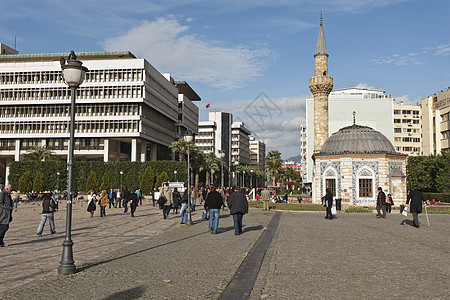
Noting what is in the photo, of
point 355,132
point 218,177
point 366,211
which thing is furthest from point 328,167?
point 218,177

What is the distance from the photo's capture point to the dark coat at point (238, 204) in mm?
14945

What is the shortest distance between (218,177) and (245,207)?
97198 mm

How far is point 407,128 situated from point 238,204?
105 m

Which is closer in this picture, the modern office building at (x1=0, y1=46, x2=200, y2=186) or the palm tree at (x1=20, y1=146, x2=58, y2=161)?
the palm tree at (x1=20, y1=146, x2=58, y2=161)

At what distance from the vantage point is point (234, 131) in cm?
15500

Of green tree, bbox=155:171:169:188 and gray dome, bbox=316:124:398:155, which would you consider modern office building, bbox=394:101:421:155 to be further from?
green tree, bbox=155:171:169:188

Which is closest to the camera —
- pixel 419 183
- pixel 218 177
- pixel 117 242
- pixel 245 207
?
pixel 117 242

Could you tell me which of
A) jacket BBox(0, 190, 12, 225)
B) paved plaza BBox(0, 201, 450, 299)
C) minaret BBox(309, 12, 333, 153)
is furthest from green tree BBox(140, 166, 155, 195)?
jacket BBox(0, 190, 12, 225)

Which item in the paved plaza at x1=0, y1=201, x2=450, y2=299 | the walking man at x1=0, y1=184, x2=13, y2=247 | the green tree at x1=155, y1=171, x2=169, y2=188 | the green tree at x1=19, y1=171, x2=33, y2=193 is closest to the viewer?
the paved plaza at x1=0, y1=201, x2=450, y2=299

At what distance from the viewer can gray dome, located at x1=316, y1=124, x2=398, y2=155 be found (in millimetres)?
40469

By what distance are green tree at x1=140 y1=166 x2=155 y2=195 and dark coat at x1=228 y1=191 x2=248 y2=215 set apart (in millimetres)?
47704

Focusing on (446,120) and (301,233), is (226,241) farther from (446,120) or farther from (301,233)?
(446,120)

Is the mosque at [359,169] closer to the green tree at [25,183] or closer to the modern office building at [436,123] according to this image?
the green tree at [25,183]

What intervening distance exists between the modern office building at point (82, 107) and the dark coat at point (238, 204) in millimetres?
56944
